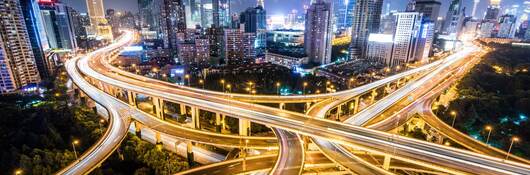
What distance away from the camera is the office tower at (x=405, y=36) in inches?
4281

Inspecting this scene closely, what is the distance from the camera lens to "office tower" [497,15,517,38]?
16725 cm

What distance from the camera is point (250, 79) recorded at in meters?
70.6

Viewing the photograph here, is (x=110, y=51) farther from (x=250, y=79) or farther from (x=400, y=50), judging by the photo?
(x=400, y=50)

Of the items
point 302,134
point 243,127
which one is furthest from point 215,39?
point 302,134

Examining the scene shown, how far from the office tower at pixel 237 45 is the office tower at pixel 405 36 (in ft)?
206

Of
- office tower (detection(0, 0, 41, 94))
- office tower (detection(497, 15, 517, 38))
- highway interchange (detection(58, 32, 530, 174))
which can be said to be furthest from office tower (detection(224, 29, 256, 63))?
office tower (detection(497, 15, 517, 38))

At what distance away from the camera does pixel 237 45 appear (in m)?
102

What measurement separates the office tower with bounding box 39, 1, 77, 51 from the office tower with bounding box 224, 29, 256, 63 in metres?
75.3

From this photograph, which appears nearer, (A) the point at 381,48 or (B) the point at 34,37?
(B) the point at 34,37

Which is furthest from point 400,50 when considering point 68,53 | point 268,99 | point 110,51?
point 68,53

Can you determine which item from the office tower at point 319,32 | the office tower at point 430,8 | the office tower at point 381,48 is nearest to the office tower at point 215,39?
the office tower at point 319,32

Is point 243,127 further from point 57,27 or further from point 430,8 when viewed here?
point 430,8

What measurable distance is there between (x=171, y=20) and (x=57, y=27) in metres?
49.8

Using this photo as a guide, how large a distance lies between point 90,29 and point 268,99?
208m
